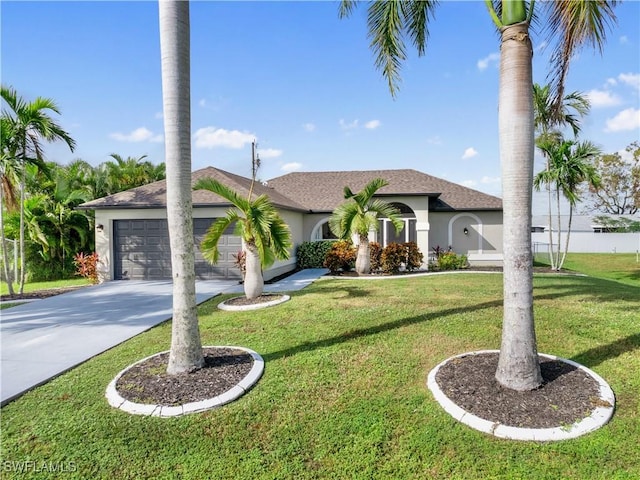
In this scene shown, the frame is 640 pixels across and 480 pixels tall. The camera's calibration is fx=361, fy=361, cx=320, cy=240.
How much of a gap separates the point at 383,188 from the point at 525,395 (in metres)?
14.9

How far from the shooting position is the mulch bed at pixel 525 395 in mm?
3738

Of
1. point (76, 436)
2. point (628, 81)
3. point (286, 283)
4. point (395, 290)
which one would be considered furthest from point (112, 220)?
point (628, 81)

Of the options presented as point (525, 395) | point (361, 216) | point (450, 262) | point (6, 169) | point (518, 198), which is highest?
point (6, 169)

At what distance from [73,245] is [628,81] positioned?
21246mm

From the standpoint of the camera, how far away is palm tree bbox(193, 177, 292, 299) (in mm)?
8375

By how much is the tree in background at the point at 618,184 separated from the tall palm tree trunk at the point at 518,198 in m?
37.2

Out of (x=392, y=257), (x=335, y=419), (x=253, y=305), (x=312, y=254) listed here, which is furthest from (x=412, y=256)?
(x=335, y=419)

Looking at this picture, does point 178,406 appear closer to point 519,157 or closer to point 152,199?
point 519,157

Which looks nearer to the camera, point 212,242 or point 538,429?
point 538,429

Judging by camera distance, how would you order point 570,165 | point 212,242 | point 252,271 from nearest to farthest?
point 212,242 < point 252,271 < point 570,165

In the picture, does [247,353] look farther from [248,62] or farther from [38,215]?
[38,215]

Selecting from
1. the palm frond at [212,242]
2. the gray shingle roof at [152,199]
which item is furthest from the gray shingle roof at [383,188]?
the palm frond at [212,242]

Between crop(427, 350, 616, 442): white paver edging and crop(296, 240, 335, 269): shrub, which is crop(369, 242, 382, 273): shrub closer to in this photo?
crop(296, 240, 335, 269): shrub

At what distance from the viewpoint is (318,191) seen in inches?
828
